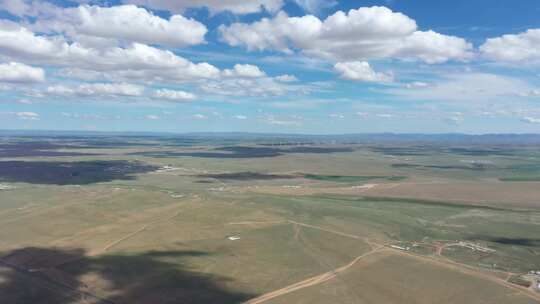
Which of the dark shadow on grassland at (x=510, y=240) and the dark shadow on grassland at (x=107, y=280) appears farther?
the dark shadow on grassland at (x=510, y=240)

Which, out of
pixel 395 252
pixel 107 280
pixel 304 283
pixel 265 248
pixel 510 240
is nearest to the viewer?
pixel 107 280

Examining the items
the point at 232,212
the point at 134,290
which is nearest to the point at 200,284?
the point at 134,290

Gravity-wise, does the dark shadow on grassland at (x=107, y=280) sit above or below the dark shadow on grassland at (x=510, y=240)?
below

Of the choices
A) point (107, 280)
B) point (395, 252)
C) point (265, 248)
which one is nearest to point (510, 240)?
point (395, 252)

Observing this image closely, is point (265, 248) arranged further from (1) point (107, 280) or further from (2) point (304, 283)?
(1) point (107, 280)

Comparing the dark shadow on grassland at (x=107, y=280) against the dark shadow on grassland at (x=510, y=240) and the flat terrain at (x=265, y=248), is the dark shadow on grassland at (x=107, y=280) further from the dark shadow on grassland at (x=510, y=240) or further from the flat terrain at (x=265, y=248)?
the dark shadow on grassland at (x=510, y=240)

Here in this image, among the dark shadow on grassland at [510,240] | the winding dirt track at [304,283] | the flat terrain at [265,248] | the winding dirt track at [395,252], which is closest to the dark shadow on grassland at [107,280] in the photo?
the flat terrain at [265,248]

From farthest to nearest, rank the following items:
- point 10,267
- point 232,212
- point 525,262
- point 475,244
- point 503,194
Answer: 1. point 503,194
2. point 232,212
3. point 475,244
4. point 525,262
5. point 10,267

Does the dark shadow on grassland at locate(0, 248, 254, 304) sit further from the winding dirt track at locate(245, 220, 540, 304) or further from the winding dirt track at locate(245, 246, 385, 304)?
the winding dirt track at locate(245, 220, 540, 304)

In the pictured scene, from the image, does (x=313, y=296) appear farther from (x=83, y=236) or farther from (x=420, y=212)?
(x=420, y=212)
